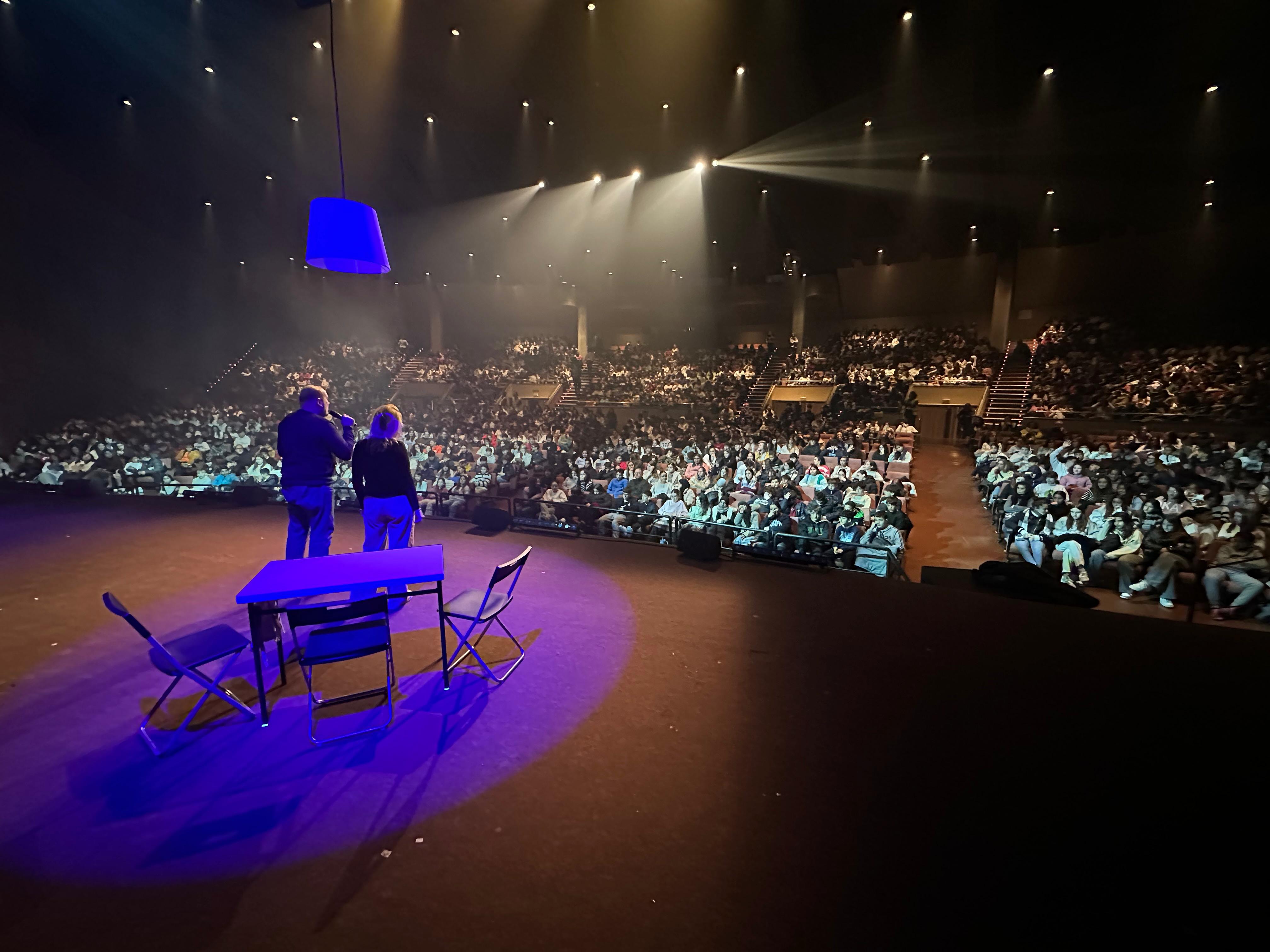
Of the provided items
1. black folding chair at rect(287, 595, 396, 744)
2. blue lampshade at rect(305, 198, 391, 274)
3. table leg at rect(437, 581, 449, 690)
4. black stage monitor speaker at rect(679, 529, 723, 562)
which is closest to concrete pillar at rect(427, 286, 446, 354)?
black stage monitor speaker at rect(679, 529, 723, 562)

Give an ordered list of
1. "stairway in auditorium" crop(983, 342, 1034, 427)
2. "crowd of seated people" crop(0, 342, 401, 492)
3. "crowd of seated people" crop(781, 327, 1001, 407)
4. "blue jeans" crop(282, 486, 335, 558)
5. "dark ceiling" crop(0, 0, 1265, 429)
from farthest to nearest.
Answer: "crowd of seated people" crop(781, 327, 1001, 407) → "stairway in auditorium" crop(983, 342, 1034, 427) → "crowd of seated people" crop(0, 342, 401, 492) → "dark ceiling" crop(0, 0, 1265, 429) → "blue jeans" crop(282, 486, 335, 558)

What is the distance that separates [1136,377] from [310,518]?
17.0 metres

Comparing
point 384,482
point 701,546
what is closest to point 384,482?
point 384,482

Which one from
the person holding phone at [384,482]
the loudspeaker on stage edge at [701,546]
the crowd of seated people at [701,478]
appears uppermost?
the person holding phone at [384,482]

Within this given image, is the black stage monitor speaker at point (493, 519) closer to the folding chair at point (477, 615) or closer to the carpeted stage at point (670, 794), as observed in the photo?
the carpeted stage at point (670, 794)

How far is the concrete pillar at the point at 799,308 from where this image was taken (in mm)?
20641

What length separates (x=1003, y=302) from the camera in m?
17.2

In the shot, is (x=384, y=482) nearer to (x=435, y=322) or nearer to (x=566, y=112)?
(x=566, y=112)

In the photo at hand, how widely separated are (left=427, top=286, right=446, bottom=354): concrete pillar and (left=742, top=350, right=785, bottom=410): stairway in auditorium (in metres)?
13.2

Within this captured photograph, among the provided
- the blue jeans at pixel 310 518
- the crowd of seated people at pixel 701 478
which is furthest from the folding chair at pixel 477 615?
the crowd of seated people at pixel 701 478

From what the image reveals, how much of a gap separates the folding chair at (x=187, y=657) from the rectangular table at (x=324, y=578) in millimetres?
107

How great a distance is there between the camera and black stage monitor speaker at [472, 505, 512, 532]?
21.6 ft

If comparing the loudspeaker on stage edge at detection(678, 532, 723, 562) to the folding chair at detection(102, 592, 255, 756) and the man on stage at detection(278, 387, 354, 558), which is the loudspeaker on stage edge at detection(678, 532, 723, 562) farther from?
the folding chair at detection(102, 592, 255, 756)

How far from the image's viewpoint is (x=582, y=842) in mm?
2051
